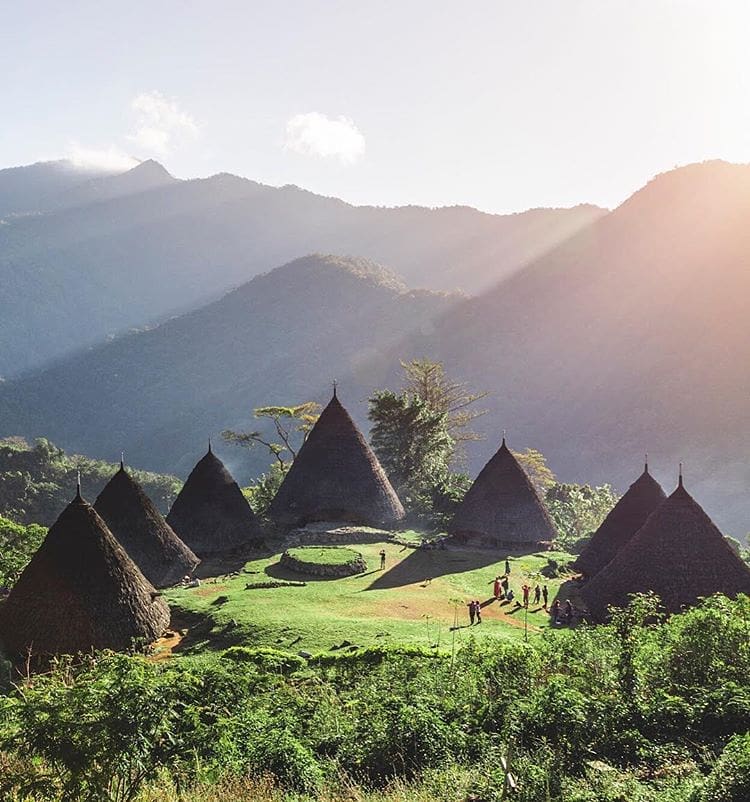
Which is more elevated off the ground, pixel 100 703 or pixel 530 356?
pixel 530 356

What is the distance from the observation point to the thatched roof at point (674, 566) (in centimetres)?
1634

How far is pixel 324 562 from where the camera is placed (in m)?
21.4

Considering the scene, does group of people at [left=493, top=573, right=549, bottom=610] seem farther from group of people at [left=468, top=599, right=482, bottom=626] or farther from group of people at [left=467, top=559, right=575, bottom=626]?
group of people at [left=468, top=599, right=482, bottom=626]

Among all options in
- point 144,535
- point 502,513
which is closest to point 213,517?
point 144,535

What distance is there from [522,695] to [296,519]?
18.7 m

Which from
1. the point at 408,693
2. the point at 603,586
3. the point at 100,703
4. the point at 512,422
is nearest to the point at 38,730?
the point at 100,703

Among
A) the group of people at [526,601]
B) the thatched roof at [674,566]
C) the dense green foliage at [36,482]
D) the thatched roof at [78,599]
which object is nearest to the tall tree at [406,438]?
the group of people at [526,601]

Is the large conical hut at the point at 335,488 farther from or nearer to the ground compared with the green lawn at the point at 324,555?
farther from the ground

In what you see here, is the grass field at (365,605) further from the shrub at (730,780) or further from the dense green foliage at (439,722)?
the shrub at (730,780)

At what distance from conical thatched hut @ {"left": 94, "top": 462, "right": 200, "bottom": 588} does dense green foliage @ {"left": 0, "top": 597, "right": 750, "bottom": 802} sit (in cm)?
837

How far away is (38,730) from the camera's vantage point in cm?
640

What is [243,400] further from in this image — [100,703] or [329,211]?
[329,211]

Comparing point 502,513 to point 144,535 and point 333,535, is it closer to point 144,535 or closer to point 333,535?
point 333,535

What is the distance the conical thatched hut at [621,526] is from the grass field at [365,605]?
4.10 ft
